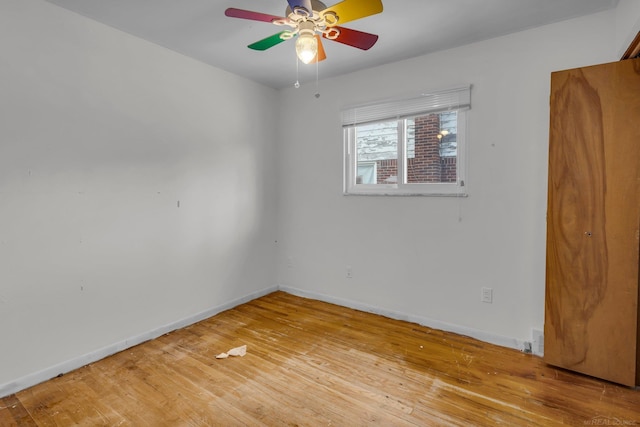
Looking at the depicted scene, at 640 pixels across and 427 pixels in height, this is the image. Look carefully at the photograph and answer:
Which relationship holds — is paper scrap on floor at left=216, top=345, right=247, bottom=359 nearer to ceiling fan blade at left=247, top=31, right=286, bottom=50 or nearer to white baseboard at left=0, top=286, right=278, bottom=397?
white baseboard at left=0, top=286, right=278, bottom=397

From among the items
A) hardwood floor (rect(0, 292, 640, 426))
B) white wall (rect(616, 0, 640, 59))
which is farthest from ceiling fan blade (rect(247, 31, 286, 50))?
hardwood floor (rect(0, 292, 640, 426))

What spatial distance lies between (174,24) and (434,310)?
10.0 ft

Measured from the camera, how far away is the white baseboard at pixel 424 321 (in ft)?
8.27

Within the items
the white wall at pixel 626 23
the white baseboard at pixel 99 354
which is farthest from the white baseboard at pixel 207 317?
the white wall at pixel 626 23

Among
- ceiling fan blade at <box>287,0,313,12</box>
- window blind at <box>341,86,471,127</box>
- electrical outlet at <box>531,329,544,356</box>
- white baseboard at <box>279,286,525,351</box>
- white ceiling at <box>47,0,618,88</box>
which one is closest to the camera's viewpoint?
ceiling fan blade at <box>287,0,313,12</box>

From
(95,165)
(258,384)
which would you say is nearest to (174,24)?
(95,165)

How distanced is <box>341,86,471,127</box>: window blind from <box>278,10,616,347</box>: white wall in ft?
0.24

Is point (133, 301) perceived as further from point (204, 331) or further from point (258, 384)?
point (258, 384)

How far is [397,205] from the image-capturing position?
3000mm

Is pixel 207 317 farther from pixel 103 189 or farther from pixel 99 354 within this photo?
pixel 103 189

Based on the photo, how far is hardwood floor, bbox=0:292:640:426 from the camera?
1.75m

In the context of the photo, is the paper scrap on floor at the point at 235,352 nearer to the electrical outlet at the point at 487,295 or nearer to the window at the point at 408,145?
the window at the point at 408,145

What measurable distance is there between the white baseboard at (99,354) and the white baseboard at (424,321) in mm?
878

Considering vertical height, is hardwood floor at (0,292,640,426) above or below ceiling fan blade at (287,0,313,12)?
below
